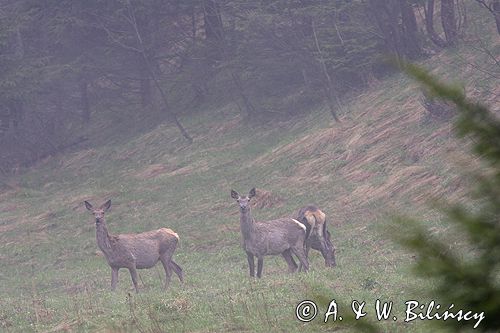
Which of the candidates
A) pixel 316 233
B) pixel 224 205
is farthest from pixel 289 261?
pixel 224 205

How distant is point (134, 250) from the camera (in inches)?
733

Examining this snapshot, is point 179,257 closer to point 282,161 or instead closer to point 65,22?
point 282,161

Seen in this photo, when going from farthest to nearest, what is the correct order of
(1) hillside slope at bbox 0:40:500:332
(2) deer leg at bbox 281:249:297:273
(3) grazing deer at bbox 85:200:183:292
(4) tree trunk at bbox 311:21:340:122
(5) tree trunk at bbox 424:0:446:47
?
1. (4) tree trunk at bbox 311:21:340:122
2. (5) tree trunk at bbox 424:0:446:47
3. (3) grazing deer at bbox 85:200:183:292
4. (2) deer leg at bbox 281:249:297:273
5. (1) hillside slope at bbox 0:40:500:332

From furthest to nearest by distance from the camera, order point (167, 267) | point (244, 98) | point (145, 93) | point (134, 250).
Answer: point (145, 93), point (244, 98), point (167, 267), point (134, 250)

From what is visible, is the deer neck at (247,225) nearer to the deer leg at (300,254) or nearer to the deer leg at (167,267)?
the deer leg at (300,254)

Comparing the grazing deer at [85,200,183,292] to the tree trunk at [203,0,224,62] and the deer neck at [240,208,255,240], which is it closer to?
the deer neck at [240,208,255,240]

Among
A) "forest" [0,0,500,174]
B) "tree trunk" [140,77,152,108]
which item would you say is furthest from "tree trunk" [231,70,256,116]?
"tree trunk" [140,77,152,108]

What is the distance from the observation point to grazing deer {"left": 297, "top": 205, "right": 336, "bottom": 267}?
1828 cm

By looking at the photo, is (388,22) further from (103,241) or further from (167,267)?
(103,241)

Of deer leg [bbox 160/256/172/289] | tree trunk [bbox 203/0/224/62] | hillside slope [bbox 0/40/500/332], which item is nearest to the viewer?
hillside slope [bbox 0/40/500/332]

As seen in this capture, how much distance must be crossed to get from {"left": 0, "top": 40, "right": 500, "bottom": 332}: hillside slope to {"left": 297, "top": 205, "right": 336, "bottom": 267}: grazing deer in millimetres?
321

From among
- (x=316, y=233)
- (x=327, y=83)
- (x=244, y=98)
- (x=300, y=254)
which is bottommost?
(x=244, y=98)

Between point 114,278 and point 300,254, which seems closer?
point 300,254

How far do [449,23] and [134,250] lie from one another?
57.1 feet
